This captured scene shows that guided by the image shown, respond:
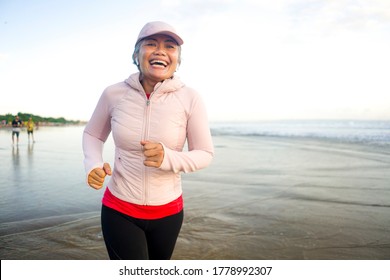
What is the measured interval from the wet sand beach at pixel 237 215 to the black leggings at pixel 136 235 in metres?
1.54

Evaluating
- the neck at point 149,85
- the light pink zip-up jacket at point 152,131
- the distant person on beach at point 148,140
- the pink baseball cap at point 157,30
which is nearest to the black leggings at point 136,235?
the distant person on beach at point 148,140

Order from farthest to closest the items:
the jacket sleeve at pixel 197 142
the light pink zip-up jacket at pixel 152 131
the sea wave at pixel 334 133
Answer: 1. the sea wave at pixel 334 133
2. the light pink zip-up jacket at pixel 152 131
3. the jacket sleeve at pixel 197 142

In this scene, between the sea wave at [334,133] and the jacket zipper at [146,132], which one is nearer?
the jacket zipper at [146,132]

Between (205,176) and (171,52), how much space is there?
21.3ft

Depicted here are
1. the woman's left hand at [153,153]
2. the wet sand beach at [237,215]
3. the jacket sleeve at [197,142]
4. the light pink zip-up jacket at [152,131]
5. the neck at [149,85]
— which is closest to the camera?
the woman's left hand at [153,153]

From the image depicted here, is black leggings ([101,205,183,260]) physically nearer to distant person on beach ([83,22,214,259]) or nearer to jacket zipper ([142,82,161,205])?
distant person on beach ([83,22,214,259])

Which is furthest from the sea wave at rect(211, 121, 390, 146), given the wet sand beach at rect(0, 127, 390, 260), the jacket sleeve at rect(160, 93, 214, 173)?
the jacket sleeve at rect(160, 93, 214, 173)

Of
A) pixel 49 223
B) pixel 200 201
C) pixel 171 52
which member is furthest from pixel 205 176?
pixel 171 52

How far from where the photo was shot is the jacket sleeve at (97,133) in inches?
86.8

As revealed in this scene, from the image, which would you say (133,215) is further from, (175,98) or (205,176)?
(205,176)

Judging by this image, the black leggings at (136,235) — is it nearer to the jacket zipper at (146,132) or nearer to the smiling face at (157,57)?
the jacket zipper at (146,132)

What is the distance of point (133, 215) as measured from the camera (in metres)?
2.06

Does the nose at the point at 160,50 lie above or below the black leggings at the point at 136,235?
above
